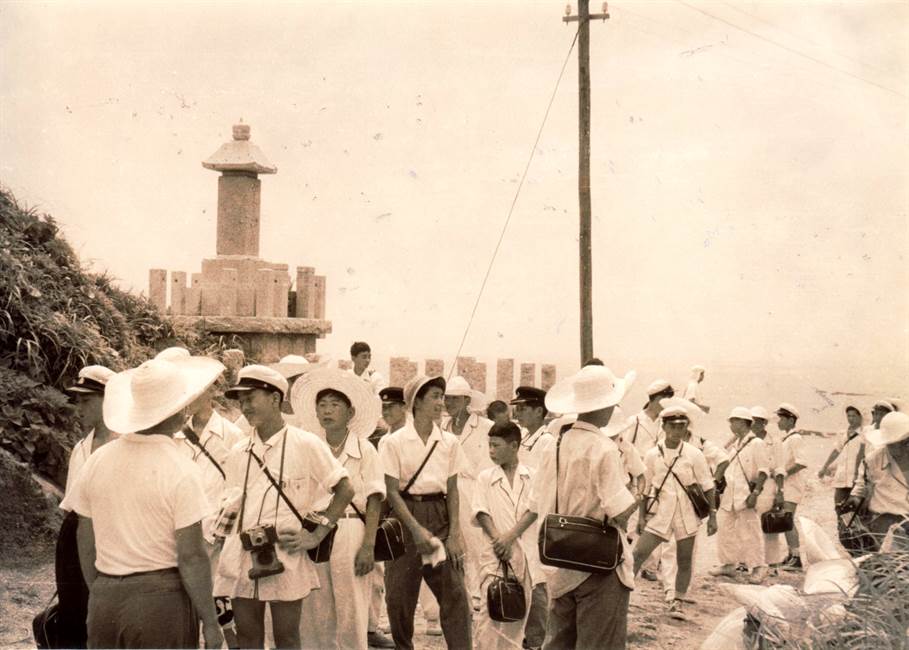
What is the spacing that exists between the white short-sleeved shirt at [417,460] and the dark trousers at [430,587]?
5.5 inches

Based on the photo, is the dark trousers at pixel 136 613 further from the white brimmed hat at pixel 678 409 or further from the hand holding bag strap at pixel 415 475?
the white brimmed hat at pixel 678 409

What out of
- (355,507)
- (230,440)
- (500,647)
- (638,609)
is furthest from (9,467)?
(638,609)

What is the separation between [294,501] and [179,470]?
4.01ft

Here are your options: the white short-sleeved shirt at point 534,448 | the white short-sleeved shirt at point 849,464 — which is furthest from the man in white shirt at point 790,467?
the white short-sleeved shirt at point 534,448

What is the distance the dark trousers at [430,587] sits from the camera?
6363 millimetres

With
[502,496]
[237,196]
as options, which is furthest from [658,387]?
[237,196]

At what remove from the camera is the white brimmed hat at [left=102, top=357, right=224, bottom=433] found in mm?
4262

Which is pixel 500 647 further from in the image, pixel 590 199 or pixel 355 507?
pixel 590 199

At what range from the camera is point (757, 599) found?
4.57m

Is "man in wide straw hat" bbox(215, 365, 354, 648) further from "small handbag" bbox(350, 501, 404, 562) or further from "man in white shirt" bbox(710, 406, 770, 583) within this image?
"man in white shirt" bbox(710, 406, 770, 583)

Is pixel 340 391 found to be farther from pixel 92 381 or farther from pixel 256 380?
pixel 92 381

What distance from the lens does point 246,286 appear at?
1747 centimetres

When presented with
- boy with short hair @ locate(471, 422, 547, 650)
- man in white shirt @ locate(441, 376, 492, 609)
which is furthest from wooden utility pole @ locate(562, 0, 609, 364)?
boy with short hair @ locate(471, 422, 547, 650)

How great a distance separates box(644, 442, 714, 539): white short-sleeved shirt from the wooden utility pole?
4920mm
